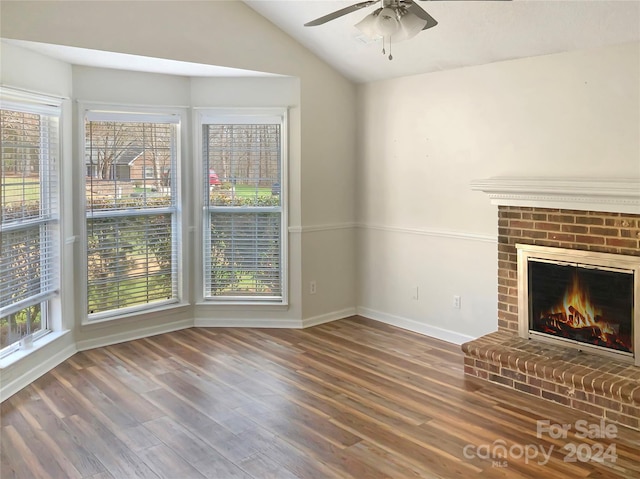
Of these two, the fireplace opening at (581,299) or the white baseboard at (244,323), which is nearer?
the fireplace opening at (581,299)

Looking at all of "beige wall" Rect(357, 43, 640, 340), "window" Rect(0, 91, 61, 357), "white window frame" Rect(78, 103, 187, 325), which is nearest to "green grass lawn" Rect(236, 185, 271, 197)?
"white window frame" Rect(78, 103, 187, 325)

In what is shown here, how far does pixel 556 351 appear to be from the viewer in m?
3.95

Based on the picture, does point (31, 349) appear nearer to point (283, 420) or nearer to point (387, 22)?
point (283, 420)

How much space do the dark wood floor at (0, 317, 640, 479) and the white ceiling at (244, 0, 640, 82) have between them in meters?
2.31

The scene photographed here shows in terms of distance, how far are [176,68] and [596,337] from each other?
12.0 ft

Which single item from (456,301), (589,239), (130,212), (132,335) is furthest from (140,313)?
(589,239)

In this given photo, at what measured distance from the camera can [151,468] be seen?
2.91m

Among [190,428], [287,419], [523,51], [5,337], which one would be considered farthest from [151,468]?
[523,51]

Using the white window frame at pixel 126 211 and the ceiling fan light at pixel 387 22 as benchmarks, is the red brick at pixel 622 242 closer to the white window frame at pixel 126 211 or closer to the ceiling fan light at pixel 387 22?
the ceiling fan light at pixel 387 22

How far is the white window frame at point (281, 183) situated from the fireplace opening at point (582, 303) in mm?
2174

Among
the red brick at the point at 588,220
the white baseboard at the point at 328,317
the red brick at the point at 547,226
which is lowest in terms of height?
the white baseboard at the point at 328,317

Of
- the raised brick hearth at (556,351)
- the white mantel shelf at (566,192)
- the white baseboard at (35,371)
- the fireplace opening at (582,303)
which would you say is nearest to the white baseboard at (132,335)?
the white baseboard at (35,371)

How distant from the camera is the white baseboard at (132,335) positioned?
480cm

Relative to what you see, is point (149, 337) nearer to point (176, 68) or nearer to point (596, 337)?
point (176, 68)
